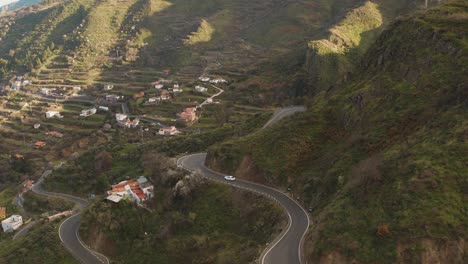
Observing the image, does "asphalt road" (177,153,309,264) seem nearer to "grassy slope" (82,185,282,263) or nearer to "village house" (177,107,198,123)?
"grassy slope" (82,185,282,263)

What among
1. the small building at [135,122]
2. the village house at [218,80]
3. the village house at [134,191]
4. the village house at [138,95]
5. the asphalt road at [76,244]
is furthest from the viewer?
the village house at [138,95]

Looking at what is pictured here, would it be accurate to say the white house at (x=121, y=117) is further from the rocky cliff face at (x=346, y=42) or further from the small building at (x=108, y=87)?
the rocky cliff face at (x=346, y=42)

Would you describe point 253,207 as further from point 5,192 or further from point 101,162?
point 5,192

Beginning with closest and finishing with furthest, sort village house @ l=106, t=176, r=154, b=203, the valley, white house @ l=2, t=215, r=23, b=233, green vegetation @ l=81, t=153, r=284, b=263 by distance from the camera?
the valley, green vegetation @ l=81, t=153, r=284, b=263, village house @ l=106, t=176, r=154, b=203, white house @ l=2, t=215, r=23, b=233

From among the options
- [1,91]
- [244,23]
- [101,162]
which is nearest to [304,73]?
[101,162]

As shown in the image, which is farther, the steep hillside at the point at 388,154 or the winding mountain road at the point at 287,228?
the winding mountain road at the point at 287,228

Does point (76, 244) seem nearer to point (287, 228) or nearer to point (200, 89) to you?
point (287, 228)

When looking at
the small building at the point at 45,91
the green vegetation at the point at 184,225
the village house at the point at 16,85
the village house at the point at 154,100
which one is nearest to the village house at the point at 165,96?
the village house at the point at 154,100

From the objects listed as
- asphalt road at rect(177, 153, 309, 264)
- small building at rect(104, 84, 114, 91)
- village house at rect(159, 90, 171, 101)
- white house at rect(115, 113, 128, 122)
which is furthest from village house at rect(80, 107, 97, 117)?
asphalt road at rect(177, 153, 309, 264)
